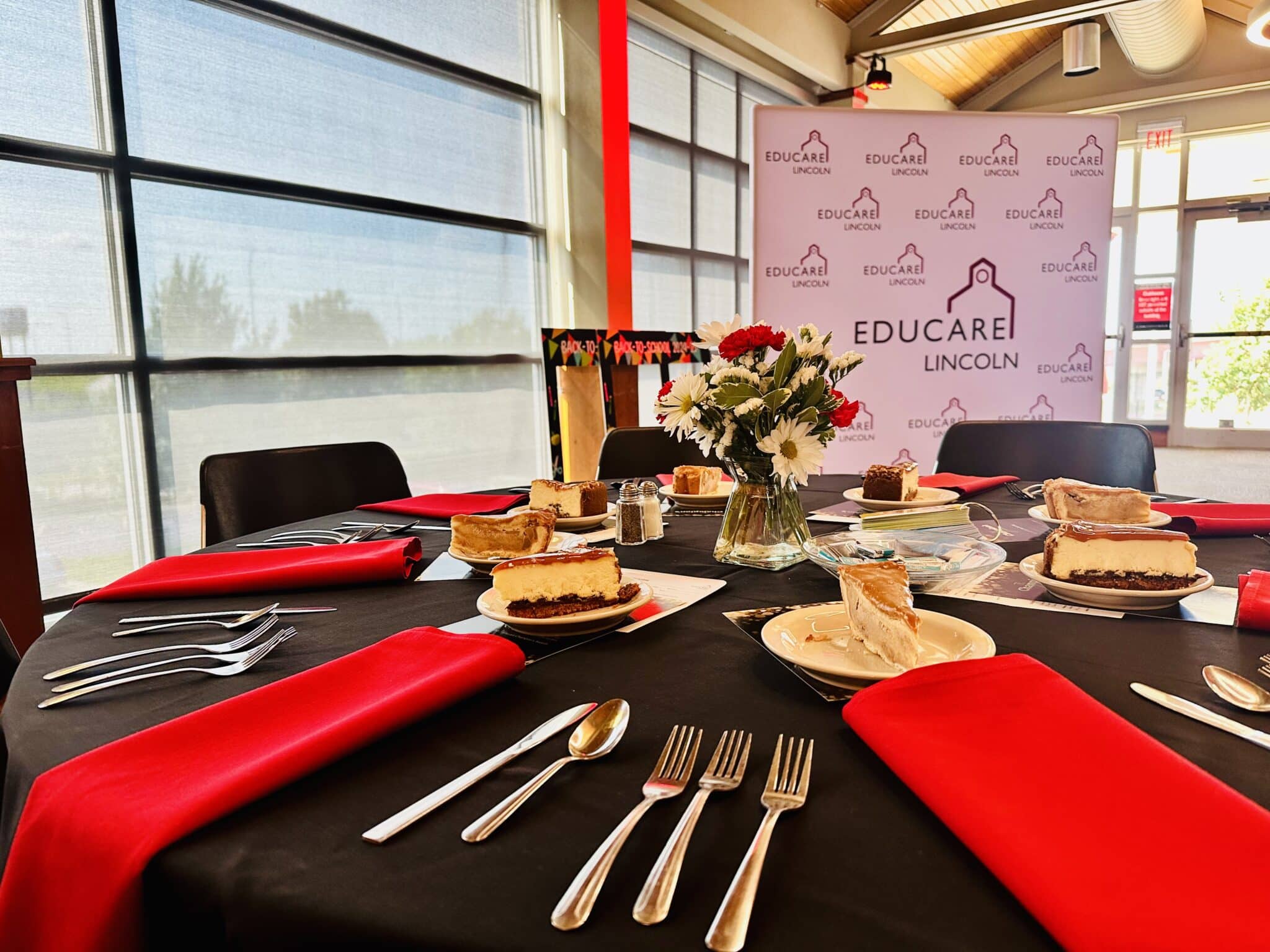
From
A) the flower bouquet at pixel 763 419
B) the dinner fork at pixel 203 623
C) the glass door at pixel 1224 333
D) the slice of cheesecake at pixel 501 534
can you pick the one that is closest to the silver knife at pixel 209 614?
the dinner fork at pixel 203 623

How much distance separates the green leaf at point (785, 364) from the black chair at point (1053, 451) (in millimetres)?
1388

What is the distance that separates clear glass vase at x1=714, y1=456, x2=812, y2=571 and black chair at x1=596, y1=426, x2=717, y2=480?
4.23 feet

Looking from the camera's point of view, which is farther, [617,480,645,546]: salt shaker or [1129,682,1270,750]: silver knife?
[617,480,645,546]: salt shaker

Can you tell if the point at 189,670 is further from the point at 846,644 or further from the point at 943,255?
the point at 943,255

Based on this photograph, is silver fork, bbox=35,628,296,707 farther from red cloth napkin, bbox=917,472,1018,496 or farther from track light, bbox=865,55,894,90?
track light, bbox=865,55,894,90

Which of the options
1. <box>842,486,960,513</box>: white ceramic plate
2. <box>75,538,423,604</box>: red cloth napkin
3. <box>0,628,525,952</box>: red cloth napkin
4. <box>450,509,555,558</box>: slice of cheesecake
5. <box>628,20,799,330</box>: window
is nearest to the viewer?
<box>0,628,525,952</box>: red cloth napkin

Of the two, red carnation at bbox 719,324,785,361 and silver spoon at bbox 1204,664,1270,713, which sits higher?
red carnation at bbox 719,324,785,361

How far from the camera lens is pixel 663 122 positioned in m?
5.76

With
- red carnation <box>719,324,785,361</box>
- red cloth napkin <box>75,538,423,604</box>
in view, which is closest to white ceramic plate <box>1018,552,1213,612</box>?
red carnation <box>719,324,785,361</box>

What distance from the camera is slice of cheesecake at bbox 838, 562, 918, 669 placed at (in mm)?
796

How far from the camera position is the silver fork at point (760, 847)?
0.43 metres

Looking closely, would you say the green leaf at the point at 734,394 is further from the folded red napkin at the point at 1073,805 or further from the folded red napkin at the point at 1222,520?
the folded red napkin at the point at 1222,520

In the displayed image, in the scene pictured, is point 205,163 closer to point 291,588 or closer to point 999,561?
point 291,588

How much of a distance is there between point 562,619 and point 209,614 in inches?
20.4
